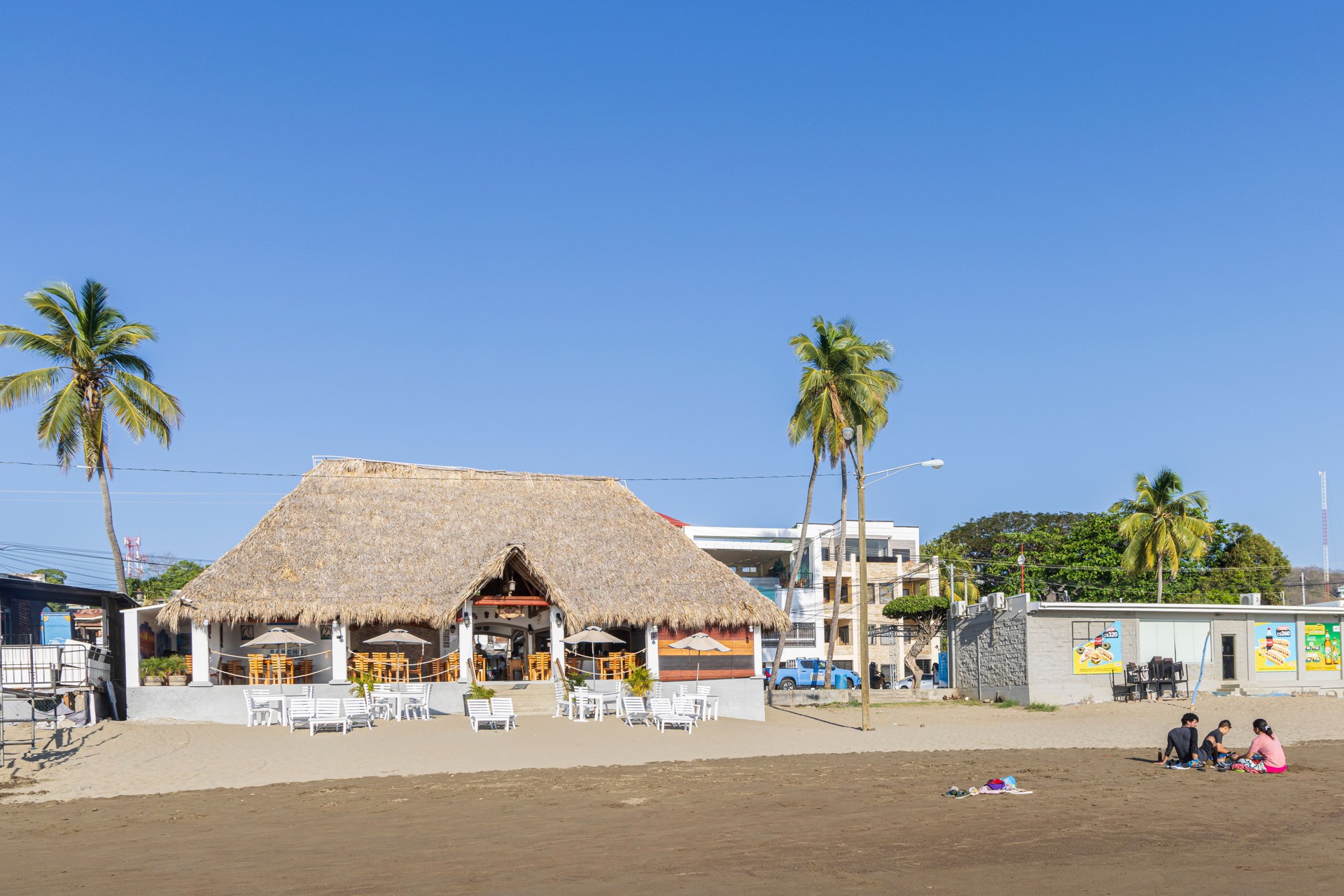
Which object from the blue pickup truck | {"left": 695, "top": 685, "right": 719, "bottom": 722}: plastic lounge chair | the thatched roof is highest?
the thatched roof

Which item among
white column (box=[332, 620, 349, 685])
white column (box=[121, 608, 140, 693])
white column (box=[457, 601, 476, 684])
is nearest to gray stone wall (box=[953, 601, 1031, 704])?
white column (box=[457, 601, 476, 684])

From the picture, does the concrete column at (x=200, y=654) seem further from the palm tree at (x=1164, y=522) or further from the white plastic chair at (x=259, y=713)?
the palm tree at (x=1164, y=522)

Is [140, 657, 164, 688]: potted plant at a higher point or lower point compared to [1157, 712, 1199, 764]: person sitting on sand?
lower

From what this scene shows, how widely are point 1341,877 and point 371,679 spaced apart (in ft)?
70.0

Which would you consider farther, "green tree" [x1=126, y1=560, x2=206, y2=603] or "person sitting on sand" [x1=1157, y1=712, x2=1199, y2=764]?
"green tree" [x1=126, y1=560, x2=206, y2=603]

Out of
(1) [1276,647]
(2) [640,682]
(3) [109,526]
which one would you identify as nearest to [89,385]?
(3) [109,526]

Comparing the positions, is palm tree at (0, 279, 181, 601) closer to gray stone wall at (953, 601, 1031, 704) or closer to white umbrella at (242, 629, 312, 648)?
white umbrella at (242, 629, 312, 648)

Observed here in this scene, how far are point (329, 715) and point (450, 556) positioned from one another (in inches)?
363

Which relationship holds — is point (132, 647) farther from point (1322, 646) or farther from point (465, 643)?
point (1322, 646)

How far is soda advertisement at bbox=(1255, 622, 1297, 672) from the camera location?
35594 mm

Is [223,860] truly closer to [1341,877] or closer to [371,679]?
[1341,877]

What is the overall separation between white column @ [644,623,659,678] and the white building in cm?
2541

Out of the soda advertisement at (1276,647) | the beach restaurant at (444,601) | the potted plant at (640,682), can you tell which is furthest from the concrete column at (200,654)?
the soda advertisement at (1276,647)

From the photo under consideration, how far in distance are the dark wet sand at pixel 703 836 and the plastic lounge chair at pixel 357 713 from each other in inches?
293
